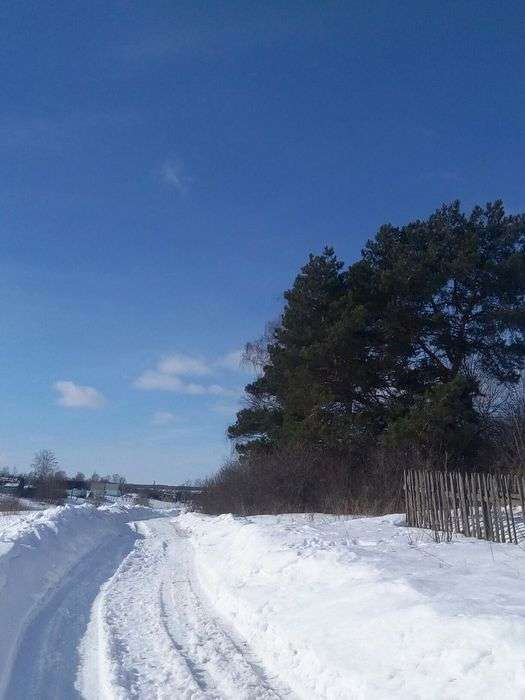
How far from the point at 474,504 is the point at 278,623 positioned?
828 cm

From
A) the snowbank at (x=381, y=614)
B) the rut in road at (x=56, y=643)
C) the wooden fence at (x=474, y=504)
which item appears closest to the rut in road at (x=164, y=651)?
the rut in road at (x=56, y=643)

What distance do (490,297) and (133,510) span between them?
27.0m

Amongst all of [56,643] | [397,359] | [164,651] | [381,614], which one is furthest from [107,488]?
[381,614]

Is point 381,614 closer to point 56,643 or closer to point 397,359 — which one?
point 56,643

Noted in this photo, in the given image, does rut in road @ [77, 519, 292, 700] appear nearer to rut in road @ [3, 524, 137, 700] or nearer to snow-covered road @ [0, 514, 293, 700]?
snow-covered road @ [0, 514, 293, 700]

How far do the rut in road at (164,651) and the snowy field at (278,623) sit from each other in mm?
23

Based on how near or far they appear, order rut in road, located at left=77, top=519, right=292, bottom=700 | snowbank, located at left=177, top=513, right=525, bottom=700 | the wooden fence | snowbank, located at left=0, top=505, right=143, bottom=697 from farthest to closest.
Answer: the wooden fence, snowbank, located at left=0, top=505, right=143, bottom=697, rut in road, located at left=77, top=519, right=292, bottom=700, snowbank, located at left=177, top=513, right=525, bottom=700

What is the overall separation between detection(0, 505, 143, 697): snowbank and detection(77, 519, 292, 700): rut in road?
812 millimetres

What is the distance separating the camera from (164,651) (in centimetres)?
729

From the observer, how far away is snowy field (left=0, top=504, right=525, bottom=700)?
542 cm

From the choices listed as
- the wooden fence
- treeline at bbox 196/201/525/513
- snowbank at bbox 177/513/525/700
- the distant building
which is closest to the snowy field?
snowbank at bbox 177/513/525/700

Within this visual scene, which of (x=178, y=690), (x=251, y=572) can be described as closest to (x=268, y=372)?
(x=251, y=572)

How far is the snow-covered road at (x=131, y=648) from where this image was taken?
606 cm

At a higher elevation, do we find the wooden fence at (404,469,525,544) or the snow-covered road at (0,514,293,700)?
the wooden fence at (404,469,525,544)
